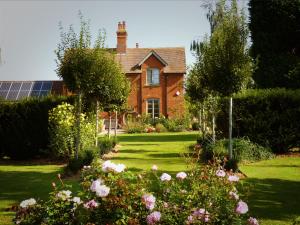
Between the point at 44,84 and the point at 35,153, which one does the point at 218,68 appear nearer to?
the point at 35,153

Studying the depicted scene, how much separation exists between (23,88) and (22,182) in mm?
31647

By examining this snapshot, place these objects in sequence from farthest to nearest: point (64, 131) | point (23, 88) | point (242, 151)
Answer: point (23, 88), point (64, 131), point (242, 151)

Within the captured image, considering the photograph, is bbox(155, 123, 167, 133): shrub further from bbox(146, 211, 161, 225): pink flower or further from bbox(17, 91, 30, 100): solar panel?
bbox(146, 211, 161, 225): pink flower

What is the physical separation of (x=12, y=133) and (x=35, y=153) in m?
1.29

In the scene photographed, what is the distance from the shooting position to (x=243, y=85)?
45.0 ft

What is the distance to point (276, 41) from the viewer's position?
1056 inches

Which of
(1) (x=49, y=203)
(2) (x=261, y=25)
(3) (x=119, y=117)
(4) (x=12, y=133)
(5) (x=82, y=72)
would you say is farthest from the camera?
(3) (x=119, y=117)

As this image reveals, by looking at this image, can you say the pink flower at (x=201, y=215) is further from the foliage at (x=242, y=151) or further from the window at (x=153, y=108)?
the window at (x=153, y=108)

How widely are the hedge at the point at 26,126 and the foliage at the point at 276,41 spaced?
14.3m

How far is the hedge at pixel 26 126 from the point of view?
17.3 metres

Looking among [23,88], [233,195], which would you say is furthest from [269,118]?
[23,88]

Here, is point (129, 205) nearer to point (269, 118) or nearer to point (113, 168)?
point (113, 168)

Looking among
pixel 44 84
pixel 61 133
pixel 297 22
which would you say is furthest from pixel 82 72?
pixel 44 84

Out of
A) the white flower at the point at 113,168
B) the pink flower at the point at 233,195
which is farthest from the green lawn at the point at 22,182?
the pink flower at the point at 233,195
